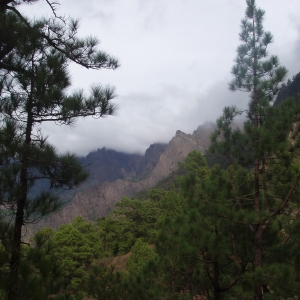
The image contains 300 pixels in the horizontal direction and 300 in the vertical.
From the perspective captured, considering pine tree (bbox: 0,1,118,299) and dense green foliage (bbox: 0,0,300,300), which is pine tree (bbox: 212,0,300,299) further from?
pine tree (bbox: 0,1,118,299)

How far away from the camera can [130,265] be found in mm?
9578

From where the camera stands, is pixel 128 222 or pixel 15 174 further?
pixel 128 222

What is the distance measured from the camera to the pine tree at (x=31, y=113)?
9.93 feet

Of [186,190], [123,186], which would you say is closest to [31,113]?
[186,190]

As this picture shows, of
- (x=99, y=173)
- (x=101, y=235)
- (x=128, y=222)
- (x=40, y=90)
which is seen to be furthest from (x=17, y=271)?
(x=99, y=173)

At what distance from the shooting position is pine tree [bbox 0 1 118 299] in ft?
9.93

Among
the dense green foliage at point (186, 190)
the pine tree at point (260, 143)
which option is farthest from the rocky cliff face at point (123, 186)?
the pine tree at point (260, 143)

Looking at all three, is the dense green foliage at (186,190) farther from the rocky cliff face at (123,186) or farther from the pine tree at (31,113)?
the rocky cliff face at (123,186)

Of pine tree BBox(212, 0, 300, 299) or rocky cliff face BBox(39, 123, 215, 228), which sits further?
rocky cliff face BBox(39, 123, 215, 228)

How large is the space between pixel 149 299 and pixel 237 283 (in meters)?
1.48

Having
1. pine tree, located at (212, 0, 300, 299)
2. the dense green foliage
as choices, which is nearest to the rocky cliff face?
the dense green foliage

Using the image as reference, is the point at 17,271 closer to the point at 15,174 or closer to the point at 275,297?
the point at 15,174

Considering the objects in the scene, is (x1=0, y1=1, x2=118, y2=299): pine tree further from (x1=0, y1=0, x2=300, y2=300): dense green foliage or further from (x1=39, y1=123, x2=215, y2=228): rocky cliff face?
(x1=39, y1=123, x2=215, y2=228): rocky cliff face

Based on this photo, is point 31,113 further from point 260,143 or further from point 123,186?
point 123,186
